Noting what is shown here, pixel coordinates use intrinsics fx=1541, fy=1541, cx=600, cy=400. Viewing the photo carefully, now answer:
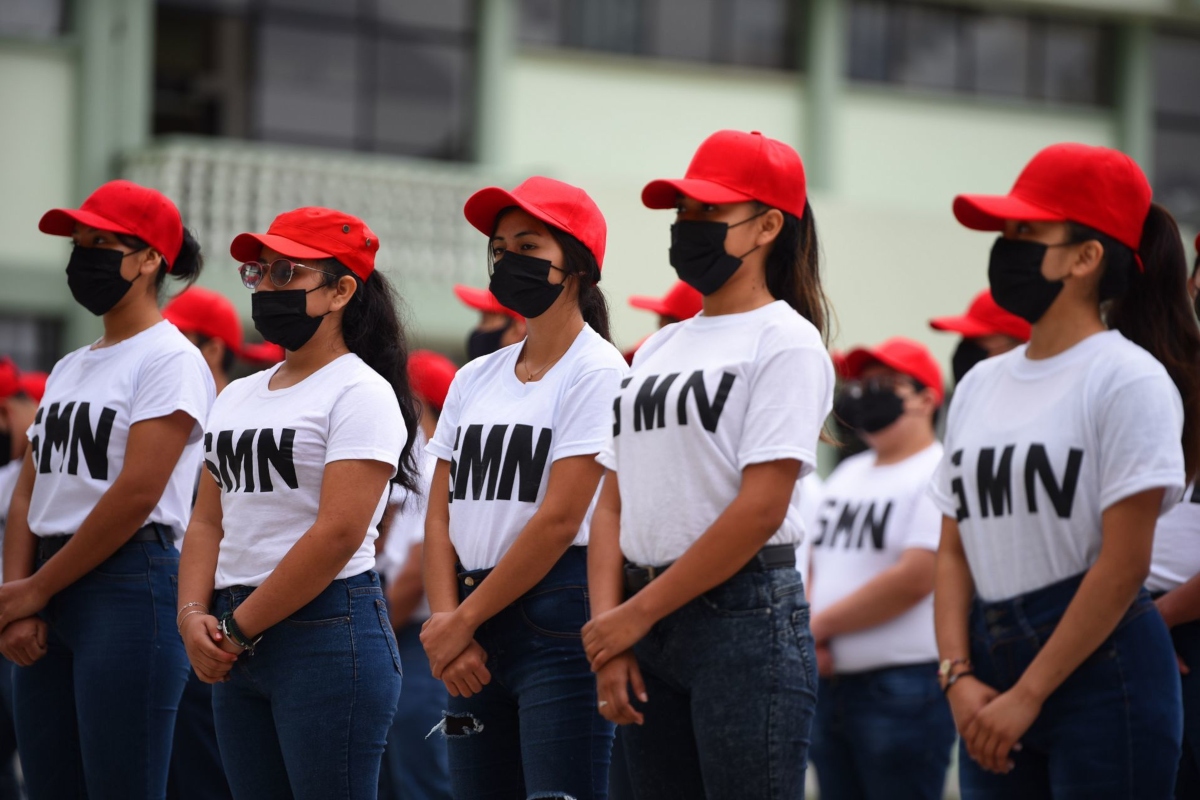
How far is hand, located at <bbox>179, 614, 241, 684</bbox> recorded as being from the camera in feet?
13.1

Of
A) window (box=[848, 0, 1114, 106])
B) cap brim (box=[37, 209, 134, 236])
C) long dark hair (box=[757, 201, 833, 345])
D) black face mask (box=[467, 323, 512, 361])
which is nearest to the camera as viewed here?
long dark hair (box=[757, 201, 833, 345])

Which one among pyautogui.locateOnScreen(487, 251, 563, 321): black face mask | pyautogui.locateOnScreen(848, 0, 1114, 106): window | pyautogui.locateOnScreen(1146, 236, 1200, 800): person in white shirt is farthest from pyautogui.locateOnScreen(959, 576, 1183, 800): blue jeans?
pyautogui.locateOnScreen(848, 0, 1114, 106): window

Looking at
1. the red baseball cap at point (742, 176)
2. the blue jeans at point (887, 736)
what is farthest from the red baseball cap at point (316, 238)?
the blue jeans at point (887, 736)

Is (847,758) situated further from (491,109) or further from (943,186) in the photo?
(943,186)

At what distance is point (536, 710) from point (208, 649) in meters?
0.88

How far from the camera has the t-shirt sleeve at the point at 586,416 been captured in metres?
3.90

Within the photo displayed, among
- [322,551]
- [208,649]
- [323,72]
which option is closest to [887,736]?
[322,551]

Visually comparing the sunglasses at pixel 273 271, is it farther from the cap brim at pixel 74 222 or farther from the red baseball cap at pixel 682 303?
the red baseball cap at pixel 682 303

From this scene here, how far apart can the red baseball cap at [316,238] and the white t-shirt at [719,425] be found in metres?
1.17

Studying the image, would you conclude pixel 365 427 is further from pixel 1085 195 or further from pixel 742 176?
pixel 1085 195

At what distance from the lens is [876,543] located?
244 inches

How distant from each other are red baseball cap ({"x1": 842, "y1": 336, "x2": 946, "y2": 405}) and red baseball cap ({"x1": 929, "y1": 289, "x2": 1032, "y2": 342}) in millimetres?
771

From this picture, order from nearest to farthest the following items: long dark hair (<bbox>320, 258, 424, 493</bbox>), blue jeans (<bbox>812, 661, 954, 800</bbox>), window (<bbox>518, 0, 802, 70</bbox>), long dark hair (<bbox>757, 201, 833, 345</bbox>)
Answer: long dark hair (<bbox>757, 201, 833, 345</bbox>) < long dark hair (<bbox>320, 258, 424, 493</bbox>) < blue jeans (<bbox>812, 661, 954, 800</bbox>) < window (<bbox>518, 0, 802, 70</bbox>)

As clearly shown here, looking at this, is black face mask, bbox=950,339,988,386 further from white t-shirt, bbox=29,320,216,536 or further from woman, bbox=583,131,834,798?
white t-shirt, bbox=29,320,216,536
